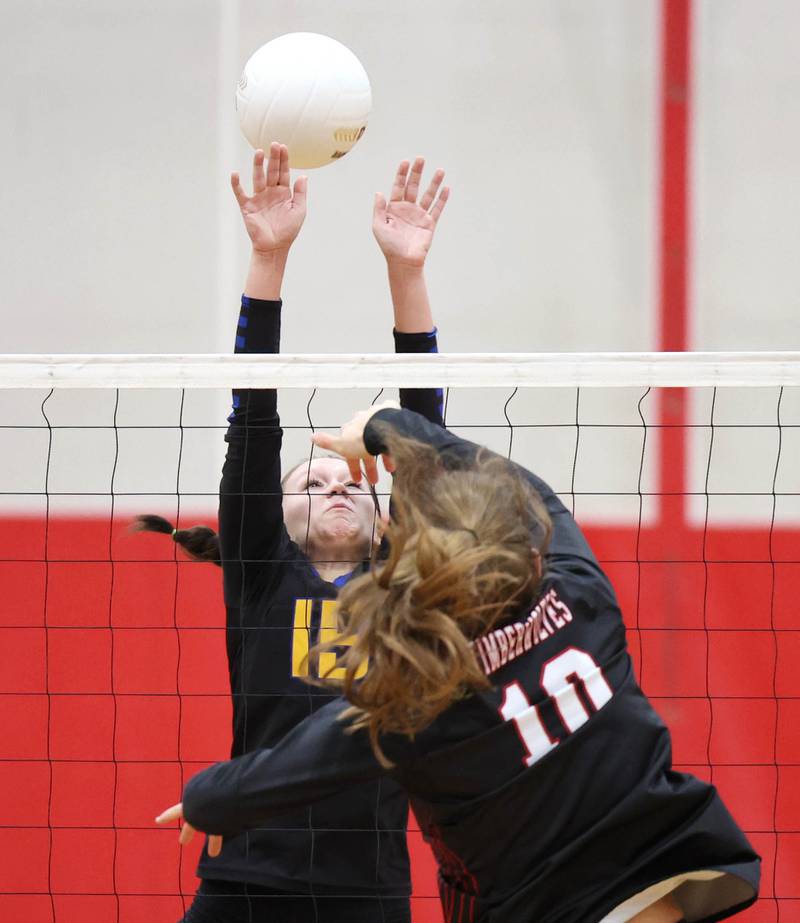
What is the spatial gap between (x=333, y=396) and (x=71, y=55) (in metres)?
1.60

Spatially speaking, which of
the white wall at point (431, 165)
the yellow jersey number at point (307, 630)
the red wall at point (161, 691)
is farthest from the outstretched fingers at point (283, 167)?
the white wall at point (431, 165)

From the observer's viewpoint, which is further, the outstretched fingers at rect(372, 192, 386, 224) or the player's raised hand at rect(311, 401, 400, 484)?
the outstretched fingers at rect(372, 192, 386, 224)

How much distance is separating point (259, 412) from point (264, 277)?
27cm

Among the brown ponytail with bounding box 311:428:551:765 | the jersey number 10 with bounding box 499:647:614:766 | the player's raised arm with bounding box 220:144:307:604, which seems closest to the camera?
the brown ponytail with bounding box 311:428:551:765

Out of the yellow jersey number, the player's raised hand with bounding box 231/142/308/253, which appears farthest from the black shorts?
the player's raised hand with bounding box 231/142/308/253

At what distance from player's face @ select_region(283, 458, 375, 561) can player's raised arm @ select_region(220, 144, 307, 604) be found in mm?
119

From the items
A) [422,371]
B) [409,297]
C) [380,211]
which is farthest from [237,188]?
[422,371]

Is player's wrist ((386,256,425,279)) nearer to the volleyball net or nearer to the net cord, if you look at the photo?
the net cord

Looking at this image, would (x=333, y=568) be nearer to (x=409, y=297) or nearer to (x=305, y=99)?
(x=409, y=297)

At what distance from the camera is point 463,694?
1.54 metres

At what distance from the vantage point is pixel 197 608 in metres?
4.15

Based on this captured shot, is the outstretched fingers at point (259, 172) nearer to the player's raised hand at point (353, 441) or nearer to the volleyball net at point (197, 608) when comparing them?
the player's raised hand at point (353, 441)

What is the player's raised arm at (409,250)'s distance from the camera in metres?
2.51

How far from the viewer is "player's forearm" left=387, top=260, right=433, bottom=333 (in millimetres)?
2502
